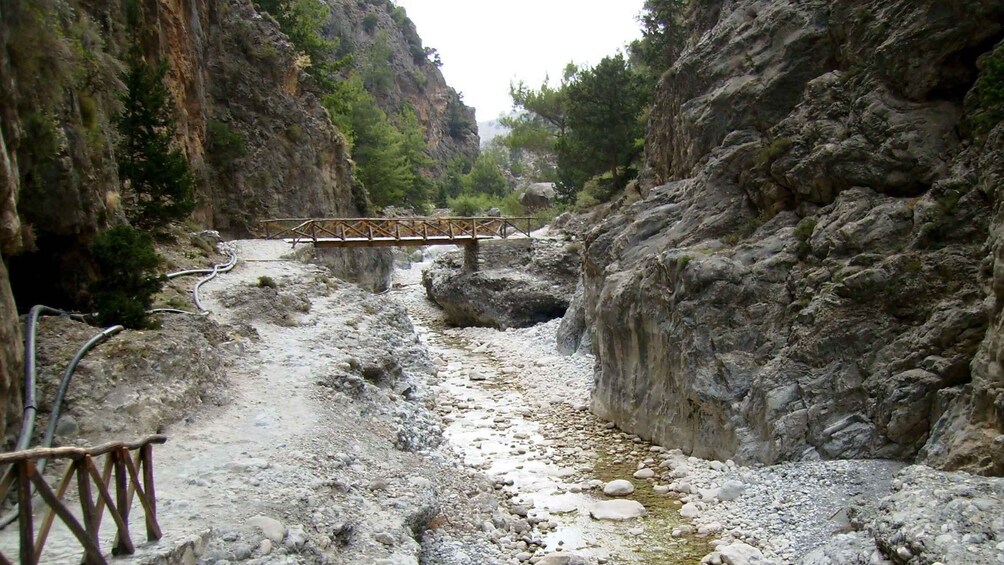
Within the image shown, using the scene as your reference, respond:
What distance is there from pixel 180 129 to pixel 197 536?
21441 millimetres

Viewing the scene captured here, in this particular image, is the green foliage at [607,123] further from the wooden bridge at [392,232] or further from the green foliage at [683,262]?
the green foliage at [683,262]

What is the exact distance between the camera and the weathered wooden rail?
178 inches

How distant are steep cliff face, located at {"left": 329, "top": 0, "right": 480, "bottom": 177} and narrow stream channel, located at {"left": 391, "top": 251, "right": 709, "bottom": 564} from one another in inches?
2176

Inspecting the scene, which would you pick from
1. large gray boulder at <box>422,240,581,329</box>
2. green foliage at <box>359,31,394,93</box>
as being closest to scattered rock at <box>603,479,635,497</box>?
large gray boulder at <box>422,240,581,329</box>

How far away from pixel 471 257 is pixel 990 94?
850 inches

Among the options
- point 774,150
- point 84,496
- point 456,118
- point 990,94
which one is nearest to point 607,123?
point 774,150

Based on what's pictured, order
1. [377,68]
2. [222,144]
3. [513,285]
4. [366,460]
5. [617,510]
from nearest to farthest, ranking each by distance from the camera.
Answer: [366,460] → [617,510] → [222,144] → [513,285] → [377,68]

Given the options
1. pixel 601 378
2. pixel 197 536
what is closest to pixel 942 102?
pixel 601 378

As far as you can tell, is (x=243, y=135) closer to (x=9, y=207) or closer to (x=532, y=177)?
(x=9, y=207)

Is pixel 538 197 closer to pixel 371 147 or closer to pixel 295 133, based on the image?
pixel 371 147

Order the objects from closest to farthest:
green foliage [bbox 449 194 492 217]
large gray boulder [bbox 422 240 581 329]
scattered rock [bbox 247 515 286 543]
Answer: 1. scattered rock [bbox 247 515 286 543]
2. large gray boulder [bbox 422 240 581 329]
3. green foliage [bbox 449 194 492 217]

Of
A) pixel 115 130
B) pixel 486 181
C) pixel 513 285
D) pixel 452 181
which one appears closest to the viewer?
pixel 115 130

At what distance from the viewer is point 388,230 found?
27984 millimetres

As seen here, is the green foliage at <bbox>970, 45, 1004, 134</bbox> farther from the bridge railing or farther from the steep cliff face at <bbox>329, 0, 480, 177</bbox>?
the steep cliff face at <bbox>329, 0, 480, 177</bbox>
